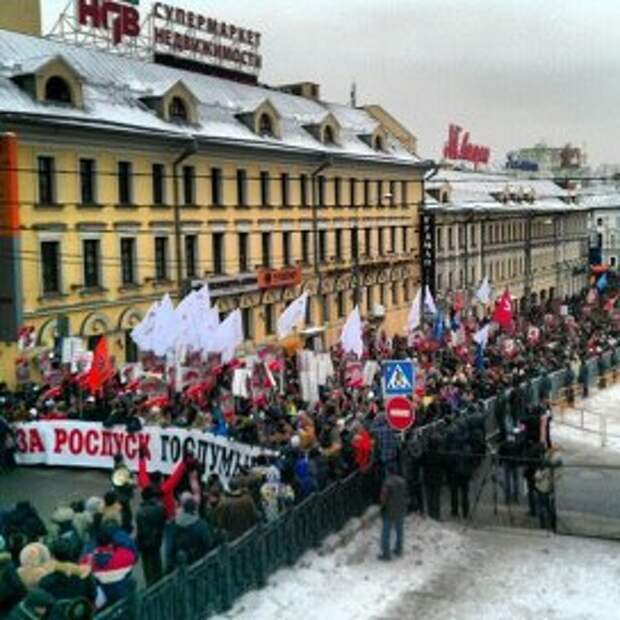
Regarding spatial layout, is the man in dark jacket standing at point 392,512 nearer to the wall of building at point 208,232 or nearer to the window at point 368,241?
the wall of building at point 208,232

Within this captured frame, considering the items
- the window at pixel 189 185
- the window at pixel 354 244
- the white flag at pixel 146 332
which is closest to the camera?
the white flag at pixel 146 332

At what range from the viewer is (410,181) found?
5184 cm

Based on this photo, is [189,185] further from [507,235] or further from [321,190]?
[507,235]

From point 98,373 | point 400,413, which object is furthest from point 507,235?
point 400,413

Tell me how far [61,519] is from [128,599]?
1.64m

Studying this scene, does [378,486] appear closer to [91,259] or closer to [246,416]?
[246,416]

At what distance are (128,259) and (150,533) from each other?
21.1 metres

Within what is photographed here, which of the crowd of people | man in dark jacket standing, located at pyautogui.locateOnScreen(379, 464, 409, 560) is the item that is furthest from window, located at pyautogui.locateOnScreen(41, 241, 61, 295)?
man in dark jacket standing, located at pyautogui.locateOnScreen(379, 464, 409, 560)

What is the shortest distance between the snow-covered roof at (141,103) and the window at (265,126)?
0.44 meters

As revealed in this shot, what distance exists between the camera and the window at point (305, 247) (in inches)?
1634

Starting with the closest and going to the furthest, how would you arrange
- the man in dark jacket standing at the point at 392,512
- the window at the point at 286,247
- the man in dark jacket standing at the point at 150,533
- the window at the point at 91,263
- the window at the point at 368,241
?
the man in dark jacket standing at the point at 150,533 < the man in dark jacket standing at the point at 392,512 < the window at the point at 91,263 < the window at the point at 286,247 < the window at the point at 368,241

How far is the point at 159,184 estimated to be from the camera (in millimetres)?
33000

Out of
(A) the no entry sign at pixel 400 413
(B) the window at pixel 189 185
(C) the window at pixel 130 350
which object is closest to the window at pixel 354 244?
(B) the window at pixel 189 185

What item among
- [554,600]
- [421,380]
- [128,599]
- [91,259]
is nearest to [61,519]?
[128,599]
